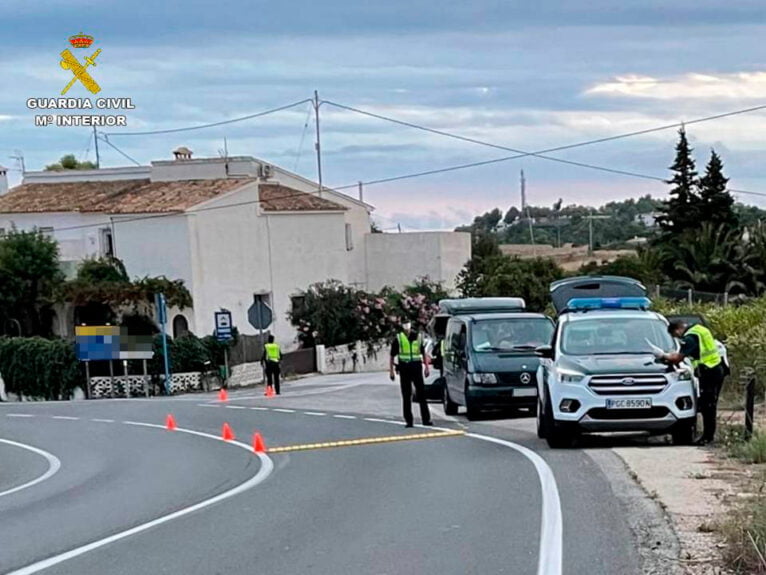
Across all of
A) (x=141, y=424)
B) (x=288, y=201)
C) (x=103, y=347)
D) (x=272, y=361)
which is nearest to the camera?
(x=141, y=424)

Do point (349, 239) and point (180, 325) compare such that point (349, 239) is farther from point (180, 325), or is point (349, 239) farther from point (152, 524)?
point (152, 524)

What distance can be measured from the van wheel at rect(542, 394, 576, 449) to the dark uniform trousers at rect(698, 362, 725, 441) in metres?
1.75

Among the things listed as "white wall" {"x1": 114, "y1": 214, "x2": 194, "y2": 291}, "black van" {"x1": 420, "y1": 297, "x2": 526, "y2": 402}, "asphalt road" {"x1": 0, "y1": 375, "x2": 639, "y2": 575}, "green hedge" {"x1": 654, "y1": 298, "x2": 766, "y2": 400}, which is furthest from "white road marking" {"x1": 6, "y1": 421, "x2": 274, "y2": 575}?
"white wall" {"x1": 114, "y1": 214, "x2": 194, "y2": 291}

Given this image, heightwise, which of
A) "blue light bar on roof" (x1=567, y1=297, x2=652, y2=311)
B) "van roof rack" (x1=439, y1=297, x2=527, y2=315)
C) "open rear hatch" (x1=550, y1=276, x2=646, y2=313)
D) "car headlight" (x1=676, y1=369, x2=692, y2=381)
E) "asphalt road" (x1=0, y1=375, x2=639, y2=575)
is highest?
"open rear hatch" (x1=550, y1=276, x2=646, y2=313)

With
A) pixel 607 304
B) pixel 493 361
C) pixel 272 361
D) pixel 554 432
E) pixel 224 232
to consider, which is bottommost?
pixel 272 361

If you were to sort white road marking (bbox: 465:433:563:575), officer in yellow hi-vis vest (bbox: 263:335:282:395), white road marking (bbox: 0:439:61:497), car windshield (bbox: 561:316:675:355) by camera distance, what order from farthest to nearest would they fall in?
→ officer in yellow hi-vis vest (bbox: 263:335:282:395)
white road marking (bbox: 0:439:61:497)
car windshield (bbox: 561:316:675:355)
white road marking (bbox: 465:433:563:575)

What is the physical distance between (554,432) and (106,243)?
40.8 metres

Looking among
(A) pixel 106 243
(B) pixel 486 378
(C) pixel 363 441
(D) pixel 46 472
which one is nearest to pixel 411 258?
(A) pixel 106 243

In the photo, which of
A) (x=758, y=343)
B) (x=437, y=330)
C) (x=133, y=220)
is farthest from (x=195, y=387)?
(x=758, y=343)

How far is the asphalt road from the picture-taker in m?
8.70

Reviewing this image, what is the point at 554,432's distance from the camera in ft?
48.7

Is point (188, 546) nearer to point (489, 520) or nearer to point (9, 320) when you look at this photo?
point (489, 520)

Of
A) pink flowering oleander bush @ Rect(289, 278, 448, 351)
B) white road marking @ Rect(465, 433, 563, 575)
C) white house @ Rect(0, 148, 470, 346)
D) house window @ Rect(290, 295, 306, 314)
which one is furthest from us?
house window @ Rect(290, 295, 306, 314)

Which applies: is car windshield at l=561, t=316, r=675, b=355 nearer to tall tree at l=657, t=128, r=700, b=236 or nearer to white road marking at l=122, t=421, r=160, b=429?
white road marking at l=122, t=421, r=160, b=429
